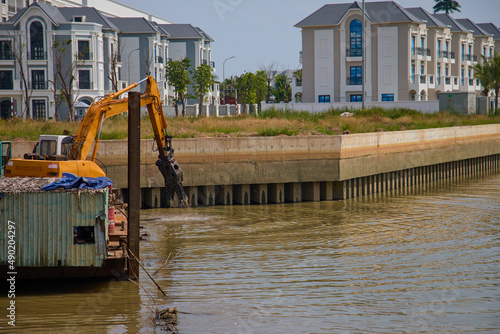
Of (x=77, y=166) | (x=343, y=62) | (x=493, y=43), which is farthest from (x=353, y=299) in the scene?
(x=493, y=43)

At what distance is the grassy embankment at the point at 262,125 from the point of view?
98.1 feet

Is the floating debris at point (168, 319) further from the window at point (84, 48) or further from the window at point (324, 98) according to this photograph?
the window at point (84, 48)

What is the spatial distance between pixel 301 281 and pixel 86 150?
7.72m

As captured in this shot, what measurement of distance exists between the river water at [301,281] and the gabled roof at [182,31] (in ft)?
210

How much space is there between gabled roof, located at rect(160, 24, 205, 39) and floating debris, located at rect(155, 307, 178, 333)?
74896 mm

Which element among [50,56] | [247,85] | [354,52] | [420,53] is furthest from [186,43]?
[420,53]

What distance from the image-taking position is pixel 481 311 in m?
12.3

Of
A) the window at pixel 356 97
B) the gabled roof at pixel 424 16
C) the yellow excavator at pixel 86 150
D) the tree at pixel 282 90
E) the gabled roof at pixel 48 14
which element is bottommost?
the yellow excavator at pixel 86 150

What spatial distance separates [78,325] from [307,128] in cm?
2289

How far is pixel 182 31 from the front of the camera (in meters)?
85.6

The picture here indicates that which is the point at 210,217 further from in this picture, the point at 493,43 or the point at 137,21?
the point at 493,43

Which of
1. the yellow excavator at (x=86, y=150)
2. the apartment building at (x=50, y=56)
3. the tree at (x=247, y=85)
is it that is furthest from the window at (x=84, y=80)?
the yellow excavator at (x=86, y=150)

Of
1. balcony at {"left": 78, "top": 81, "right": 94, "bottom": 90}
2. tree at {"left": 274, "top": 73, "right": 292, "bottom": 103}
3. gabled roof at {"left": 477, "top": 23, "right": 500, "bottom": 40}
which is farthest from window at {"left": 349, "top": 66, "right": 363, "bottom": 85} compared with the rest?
gabled roof at {"left": 477, "top": 23, "right": 500, "bottom": 40}

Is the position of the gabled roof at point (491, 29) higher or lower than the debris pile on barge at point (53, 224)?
higher
